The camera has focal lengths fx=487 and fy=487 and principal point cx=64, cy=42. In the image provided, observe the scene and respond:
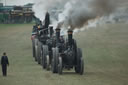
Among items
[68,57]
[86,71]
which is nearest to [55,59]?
[68,57]

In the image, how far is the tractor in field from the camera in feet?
79.3

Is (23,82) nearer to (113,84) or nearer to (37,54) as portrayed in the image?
(113,84)

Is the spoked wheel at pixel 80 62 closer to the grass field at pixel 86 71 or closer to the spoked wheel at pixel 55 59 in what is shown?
the grass field at pixel 86 71

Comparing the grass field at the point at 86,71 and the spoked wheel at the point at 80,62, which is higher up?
the spoked wheel at the point at 80,62

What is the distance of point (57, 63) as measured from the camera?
2478 centimetres

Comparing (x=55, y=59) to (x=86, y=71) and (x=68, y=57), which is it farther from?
(x=86, y=71)

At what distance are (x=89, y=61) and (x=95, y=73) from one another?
6.18m

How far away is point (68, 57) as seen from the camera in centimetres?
2438

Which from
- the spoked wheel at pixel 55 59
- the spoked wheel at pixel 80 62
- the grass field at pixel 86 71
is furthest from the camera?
the spoked wheel at pixel 55 59

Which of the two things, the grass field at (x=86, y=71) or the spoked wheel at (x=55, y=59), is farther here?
the spoked wheel at (x=55, y=59)


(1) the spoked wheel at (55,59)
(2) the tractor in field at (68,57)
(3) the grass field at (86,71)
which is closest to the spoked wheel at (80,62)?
(2) the tractor in field at (68,57)

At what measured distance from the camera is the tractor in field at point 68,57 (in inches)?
951

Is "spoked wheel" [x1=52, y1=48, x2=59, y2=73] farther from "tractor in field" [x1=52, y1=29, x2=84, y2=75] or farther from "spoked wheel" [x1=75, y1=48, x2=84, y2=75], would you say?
"spoked wheel" [x1=75, y1=48, x2=84, y2=75]

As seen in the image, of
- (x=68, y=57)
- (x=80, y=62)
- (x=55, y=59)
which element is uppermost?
(x=68, y=57)
